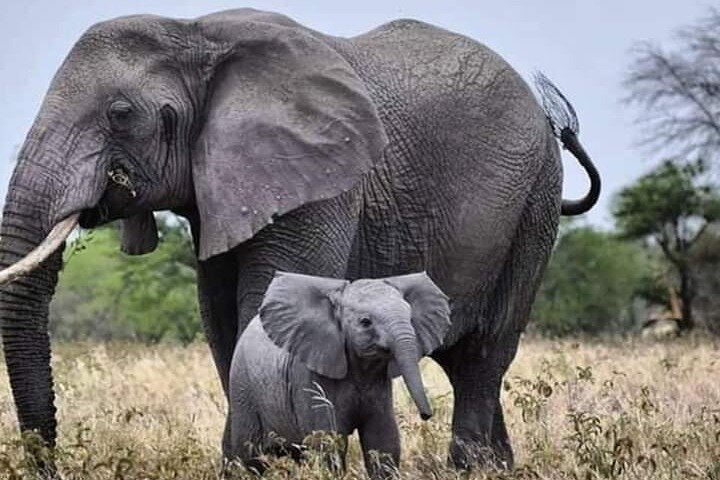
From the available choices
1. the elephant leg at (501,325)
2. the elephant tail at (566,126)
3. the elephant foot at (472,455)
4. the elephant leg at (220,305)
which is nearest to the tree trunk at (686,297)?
the elephant tail at (566,126)

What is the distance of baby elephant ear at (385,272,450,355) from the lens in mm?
7215

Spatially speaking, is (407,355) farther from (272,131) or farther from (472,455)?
(472,455)

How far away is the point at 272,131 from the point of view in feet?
26.9

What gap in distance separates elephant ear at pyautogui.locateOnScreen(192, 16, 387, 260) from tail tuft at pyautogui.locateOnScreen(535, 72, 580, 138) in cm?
189

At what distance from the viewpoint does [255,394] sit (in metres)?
7.66

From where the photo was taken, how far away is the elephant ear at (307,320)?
721 centimetres

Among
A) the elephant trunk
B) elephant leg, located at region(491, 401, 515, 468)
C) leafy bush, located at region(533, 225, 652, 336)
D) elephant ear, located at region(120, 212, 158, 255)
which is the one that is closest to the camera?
the elephant trunk

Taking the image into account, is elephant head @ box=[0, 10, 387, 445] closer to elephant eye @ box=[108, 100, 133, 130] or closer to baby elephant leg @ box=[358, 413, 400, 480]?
elephant eye @ box=[108, 100, 133, 130]

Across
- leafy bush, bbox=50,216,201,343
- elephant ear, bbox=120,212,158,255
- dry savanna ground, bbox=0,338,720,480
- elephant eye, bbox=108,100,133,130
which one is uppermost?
elephant eye, bbox=108,100,133,130

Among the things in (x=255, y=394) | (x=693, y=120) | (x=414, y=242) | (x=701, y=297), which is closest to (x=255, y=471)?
(x=255, y=394)

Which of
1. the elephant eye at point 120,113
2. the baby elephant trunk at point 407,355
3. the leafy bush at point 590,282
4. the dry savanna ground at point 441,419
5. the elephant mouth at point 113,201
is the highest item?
the elephant eye at point 120,113

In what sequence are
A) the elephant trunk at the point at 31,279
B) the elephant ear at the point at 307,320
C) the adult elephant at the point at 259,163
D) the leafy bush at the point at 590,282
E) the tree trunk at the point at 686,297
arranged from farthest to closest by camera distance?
the leafy bush at the point at 590,282
the tree trunk at the point at 686,297
the adult elephant at the point at 259,163
the elephant trunk at the point at 31,279
the elephant ear at the point at 307,320

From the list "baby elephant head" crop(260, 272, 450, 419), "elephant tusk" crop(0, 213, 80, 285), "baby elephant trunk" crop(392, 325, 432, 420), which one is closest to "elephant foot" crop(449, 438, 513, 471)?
"baby elephant head" crop(260, 272, 450, 419)

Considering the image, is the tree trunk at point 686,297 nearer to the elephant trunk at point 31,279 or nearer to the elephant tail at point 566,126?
the elephant tail at point 566,126
